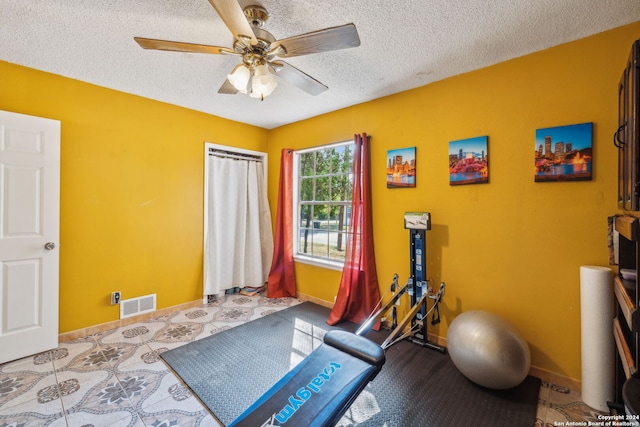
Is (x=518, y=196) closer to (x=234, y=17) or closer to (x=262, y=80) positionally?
(x=262, y=80)

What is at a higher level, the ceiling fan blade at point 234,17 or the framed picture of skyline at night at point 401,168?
A: the ceiling fan blade at point 234,17

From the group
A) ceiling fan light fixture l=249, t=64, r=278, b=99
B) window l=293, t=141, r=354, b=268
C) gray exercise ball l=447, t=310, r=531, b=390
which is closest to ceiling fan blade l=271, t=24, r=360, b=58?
ceiling fan light fixture l=249, t=64, r=278, b=99

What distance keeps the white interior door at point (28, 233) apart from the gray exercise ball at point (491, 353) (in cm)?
352

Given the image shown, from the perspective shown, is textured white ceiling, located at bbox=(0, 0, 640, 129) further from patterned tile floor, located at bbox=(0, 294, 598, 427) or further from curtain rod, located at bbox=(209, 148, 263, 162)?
patterned tile floor, located at bbox=(0, 294, 598, 427)

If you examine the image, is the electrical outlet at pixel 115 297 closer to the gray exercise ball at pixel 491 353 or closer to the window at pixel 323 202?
the window at pixel 323 202

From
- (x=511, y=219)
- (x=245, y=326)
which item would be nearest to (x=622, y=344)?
(x=511, y=219)

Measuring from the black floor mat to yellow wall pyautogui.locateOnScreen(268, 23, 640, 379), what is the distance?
0.52 metres

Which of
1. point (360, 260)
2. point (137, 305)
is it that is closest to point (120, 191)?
point (137, 305)

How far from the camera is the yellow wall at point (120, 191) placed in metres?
2.67

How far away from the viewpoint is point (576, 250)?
2.02 metres

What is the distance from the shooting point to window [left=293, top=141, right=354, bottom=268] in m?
3.64

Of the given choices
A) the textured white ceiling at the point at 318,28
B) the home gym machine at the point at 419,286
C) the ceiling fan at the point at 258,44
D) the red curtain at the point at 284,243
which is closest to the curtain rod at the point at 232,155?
the red curtain at the point at 284,243

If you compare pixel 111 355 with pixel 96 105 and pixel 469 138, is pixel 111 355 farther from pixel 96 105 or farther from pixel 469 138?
pixel 469 138

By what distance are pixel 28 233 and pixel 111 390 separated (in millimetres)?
1579
